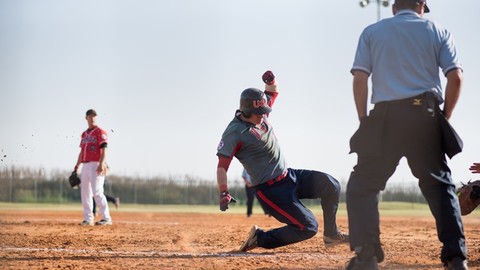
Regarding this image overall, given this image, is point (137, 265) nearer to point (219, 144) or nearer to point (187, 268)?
point (187, 268)

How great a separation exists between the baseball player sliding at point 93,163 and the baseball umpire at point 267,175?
7227mm

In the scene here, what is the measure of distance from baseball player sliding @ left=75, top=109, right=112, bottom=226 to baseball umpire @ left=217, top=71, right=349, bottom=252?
7227 mm

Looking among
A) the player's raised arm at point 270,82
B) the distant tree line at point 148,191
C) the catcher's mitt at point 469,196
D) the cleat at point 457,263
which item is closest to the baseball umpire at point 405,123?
the cleat at point 457,263

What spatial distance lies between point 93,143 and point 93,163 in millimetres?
409

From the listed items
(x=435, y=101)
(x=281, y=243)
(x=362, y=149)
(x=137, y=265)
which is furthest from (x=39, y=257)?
(x=435, y=101)

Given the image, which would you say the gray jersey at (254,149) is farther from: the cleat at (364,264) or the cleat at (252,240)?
the cleat at (364,264)

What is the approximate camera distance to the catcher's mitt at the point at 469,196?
24.8 feet

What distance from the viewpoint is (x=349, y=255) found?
8016mm

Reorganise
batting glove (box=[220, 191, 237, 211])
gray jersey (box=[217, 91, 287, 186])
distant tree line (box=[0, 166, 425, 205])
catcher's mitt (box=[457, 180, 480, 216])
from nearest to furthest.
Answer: batting glove (box=[220, 191, 237, 211]), catcher's mitt (box=[457, 180, 480, 216]), gray jersey (box=[217, 91, 287, 186]), distant tree line (box=[0, 166, 425, 205])

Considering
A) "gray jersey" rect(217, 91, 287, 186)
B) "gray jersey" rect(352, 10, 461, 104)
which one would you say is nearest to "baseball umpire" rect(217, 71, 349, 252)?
"gray jersey" rect(217, 91, 287, 186)

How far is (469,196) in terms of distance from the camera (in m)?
7.59

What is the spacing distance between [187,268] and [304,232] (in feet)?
5.14

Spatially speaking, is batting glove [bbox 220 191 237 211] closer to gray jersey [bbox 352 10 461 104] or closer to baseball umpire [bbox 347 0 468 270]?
baseball umpire [bbox 347 0 468 270]

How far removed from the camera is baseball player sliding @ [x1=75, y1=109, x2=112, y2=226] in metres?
14.8
